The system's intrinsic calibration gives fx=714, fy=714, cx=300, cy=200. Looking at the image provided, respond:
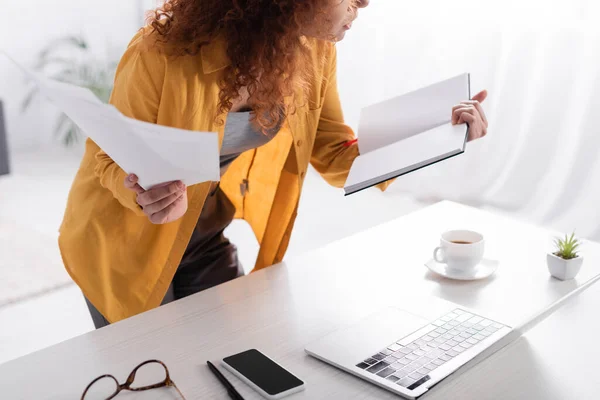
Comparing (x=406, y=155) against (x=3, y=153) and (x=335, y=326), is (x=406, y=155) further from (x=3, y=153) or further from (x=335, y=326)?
(x=3, y=153)

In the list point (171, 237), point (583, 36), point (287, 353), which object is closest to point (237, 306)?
point (287, 353)

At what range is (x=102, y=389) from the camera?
106cm

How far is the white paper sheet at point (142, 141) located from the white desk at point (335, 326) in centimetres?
27

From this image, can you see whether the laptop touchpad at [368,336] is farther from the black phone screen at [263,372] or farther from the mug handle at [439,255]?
the mug handle at [439,255]

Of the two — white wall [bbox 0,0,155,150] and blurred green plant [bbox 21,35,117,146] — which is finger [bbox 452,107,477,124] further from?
white wall [bbox 0,0,155,150]

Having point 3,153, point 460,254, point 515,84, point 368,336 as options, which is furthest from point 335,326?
point 3,153

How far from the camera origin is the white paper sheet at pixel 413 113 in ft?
5.08

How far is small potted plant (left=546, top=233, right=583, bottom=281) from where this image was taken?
139 cm

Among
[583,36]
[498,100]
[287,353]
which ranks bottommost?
[287,353]

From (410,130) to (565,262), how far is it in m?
0.42

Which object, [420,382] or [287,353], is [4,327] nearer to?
[287,353]

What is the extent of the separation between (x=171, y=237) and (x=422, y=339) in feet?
2.03

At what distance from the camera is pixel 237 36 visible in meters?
1.43

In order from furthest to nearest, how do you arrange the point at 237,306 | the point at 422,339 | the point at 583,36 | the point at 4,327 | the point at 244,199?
the point at 583,36
the point at 4,327
the point at 244,199
the point at 237,306
the point at 422,339
